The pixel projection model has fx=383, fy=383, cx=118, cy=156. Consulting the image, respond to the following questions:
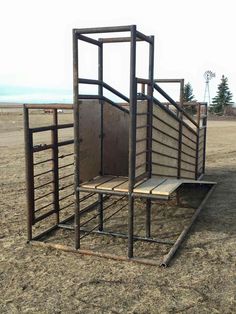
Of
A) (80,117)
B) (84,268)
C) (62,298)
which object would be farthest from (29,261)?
(80,117)

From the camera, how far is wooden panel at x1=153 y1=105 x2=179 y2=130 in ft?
15.1

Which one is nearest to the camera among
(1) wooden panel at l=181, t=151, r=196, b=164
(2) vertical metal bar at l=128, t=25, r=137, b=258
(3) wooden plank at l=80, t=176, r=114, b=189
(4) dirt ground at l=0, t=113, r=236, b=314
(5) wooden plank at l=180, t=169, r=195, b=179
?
(4) dirt ground at l=0, t=113, r=236, b=314

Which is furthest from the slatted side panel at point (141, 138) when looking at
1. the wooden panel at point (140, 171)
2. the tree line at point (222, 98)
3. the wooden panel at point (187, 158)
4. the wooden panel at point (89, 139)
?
Answer: the tree line at point (222, 98)

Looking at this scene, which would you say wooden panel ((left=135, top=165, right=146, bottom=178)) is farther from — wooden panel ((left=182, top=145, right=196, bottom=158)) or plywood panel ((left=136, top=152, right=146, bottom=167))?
wooden panel ((left=182, top=145, right=196, bottom=158))

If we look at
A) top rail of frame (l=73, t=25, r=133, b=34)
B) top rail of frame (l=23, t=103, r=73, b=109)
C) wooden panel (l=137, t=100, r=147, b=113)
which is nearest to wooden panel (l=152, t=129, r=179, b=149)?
wooden panel (l=137, t=100, r=147, b=113)

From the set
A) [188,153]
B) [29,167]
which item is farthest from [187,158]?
[29,167]

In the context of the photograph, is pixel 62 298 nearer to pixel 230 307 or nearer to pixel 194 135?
pixel 230 307

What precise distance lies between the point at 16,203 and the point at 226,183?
432 cm

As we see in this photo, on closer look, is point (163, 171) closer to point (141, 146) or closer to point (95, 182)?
point (141, 146)

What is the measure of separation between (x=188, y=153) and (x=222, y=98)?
49.1 metres

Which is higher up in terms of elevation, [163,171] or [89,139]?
[89,139]

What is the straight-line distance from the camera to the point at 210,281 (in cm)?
358

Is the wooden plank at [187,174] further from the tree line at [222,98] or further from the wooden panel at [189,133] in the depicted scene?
the tree line at [222,98]

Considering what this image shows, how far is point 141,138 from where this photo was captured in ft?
13.7
